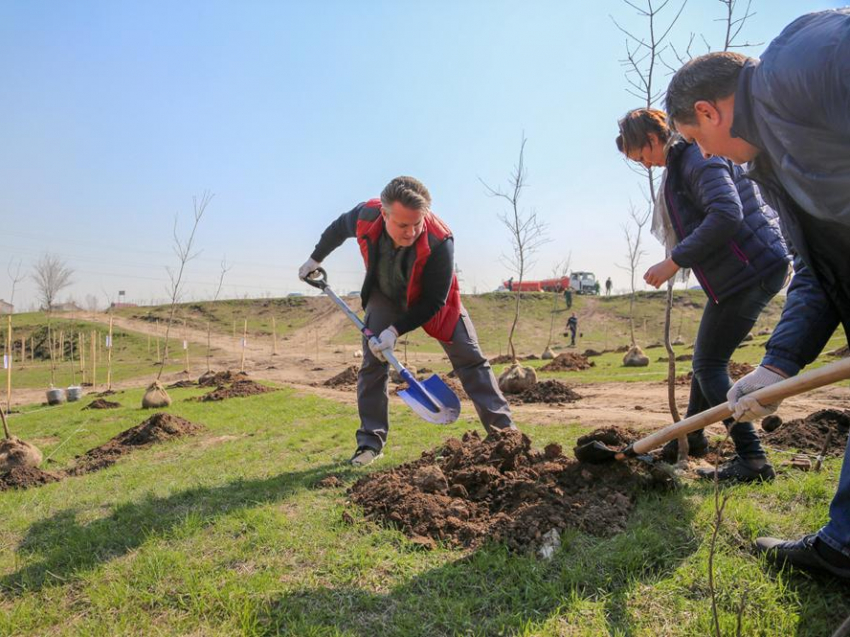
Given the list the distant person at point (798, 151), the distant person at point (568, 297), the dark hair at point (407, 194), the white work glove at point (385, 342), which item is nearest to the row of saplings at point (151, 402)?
the white work glove at point (385, 342)

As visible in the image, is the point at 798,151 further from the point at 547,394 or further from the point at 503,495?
the point at 547,394

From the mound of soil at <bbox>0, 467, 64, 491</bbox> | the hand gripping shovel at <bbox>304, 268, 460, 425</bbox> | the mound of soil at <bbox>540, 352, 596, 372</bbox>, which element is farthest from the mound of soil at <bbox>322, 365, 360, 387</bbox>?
the hand gripping shovel at <bbox>304, 268, 460, 425</bbox>

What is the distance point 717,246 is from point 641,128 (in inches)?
31.3

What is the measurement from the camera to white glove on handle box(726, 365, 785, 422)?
2098mm

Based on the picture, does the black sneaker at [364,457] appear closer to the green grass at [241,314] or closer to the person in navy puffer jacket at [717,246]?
the person in navy puffer jacket at [717,246]

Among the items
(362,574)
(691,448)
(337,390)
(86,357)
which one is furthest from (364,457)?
(86,357)

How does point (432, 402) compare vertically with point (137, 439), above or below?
above

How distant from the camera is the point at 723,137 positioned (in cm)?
201

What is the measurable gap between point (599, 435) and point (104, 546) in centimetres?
302

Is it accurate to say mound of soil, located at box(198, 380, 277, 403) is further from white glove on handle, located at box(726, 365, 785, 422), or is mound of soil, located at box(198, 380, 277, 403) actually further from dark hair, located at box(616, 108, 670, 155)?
white glove on handle, located at box(726, 365, 785, 422)

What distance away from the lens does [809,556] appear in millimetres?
2279

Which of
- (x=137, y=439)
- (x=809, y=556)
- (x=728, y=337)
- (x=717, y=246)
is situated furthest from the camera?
(x=137, y=439)

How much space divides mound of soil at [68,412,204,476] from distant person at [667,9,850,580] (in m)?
6.44

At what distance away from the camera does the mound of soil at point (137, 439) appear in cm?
647
